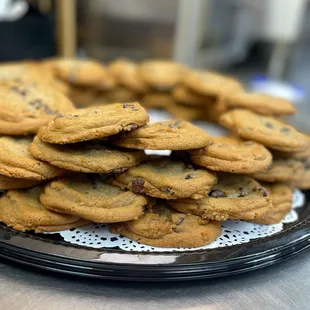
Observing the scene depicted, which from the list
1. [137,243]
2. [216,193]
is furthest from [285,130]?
[137,243]

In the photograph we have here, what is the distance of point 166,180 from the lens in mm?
1106

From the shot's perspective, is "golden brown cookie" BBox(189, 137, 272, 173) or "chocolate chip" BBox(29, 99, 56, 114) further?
"chocolate chip" BBox(29, 99, 56, 114)

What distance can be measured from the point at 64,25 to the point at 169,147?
2.44 m

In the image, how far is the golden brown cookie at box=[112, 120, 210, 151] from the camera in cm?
109

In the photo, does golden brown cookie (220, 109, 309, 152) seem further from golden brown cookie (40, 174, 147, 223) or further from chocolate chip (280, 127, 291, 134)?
golden brown cookie (40, 174, 147, 223)

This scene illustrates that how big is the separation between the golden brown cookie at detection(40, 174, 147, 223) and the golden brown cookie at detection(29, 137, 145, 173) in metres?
0.08

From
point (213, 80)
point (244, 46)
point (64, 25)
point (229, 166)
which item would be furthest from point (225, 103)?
point (244, 46)

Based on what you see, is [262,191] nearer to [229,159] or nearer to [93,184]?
[229,159]

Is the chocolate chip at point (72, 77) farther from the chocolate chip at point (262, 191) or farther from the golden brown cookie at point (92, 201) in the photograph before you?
the chocolate chip at point (262, 191)

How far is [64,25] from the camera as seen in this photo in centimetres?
322

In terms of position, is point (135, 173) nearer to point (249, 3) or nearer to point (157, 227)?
point (157, 227)

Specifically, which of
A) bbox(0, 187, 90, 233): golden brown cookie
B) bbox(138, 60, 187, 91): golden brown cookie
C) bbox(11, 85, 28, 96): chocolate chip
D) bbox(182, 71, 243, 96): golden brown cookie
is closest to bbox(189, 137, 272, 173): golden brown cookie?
bbox(0, 187, 90, 233): golden brown cookie

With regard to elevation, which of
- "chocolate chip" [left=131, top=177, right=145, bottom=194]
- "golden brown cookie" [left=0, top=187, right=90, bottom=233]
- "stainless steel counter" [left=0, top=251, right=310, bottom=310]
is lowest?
"stainless steel counter" [left=0, top=251, right=310, bottom=310]

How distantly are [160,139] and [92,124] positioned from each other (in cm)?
17
